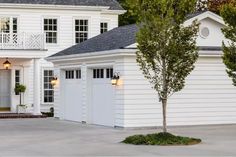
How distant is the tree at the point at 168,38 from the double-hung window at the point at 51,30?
692 inches

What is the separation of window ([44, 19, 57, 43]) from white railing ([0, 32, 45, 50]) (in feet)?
10.5

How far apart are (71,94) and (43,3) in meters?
8.70

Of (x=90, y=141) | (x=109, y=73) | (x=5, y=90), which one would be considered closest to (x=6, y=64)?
(x=5, y=90)

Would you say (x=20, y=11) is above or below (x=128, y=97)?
above

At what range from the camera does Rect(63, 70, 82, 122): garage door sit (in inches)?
1102

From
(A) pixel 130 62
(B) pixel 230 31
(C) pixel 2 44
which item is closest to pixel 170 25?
(B) pixel 230 31

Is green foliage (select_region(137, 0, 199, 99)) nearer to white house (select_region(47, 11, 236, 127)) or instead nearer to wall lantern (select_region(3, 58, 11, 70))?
white house (select_region(47, 11, 236, 127))

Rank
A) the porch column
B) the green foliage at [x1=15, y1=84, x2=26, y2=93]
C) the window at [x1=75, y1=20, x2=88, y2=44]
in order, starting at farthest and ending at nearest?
1. the window at [x1=75, y1=20, x2=88, y2=44]
2. the green foliage at [x1=15, y1=84, x2=26, y2=93]
3. the porch column

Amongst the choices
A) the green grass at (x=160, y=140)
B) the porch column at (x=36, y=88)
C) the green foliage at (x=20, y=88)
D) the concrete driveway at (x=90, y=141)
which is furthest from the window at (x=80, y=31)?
the green grass at (x=160, y=140)

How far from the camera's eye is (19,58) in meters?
33.6

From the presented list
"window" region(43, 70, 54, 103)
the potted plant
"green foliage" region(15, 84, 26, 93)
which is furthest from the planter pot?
"window" region(43, 70, 54, 103)

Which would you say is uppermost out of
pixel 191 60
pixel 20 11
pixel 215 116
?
pixel 20 11

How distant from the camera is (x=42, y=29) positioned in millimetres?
35781

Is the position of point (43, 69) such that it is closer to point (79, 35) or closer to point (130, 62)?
point (79, 35)
